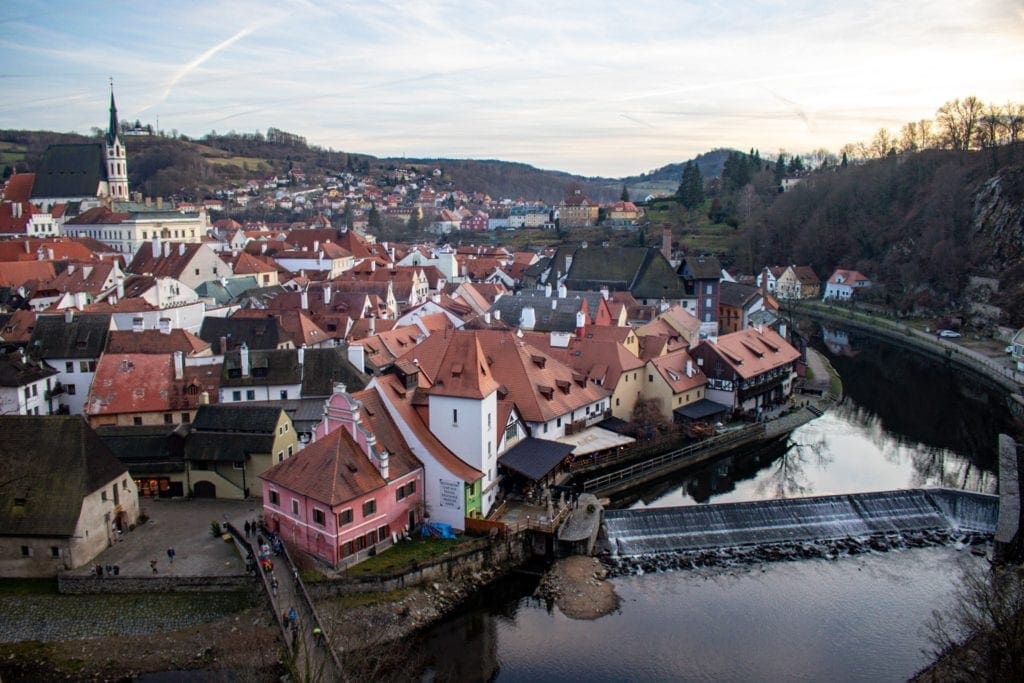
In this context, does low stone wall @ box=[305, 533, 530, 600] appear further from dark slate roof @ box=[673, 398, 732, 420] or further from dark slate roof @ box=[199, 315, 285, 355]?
dark slate roof @ box=[199, 315, 285, 355]

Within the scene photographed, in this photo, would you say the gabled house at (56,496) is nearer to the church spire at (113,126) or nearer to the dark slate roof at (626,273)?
the dark slate roof at (626,273)

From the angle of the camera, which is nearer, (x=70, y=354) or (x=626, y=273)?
(x=70, y=354)

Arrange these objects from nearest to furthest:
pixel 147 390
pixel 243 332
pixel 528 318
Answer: pixel 147 390 → pixel 243 332 → pixel 528 318

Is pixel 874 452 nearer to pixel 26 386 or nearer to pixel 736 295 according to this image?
pixel 736 295

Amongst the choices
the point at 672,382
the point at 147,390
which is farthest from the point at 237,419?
the point at 672,382

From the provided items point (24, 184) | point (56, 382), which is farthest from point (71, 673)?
point (24, 184)
